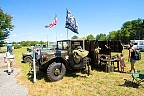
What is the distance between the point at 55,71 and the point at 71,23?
2806 millimetres

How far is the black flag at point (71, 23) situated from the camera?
39.3 feet

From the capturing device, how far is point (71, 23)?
12.1 meters

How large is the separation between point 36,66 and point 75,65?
1903 millimetres

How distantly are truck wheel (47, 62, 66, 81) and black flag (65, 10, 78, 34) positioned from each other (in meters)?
2.11

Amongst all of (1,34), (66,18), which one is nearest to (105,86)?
(66,18)

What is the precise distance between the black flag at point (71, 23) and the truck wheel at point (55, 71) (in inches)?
83.1

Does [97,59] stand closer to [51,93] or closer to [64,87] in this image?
[64,87]

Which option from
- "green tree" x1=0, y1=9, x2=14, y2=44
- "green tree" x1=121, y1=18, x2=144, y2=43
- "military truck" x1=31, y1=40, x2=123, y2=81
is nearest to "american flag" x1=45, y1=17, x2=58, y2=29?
"military truck" x1=31, y1=40, x2=123, y2=81

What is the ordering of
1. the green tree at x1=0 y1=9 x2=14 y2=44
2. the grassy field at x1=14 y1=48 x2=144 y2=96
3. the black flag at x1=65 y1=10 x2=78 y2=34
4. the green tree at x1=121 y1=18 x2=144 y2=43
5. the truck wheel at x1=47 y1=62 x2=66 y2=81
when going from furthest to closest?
1. the green tree at x1=121 y1=18 x2=144 y2=43
2. the green tree at x1=0 y1=9 x2=14 y2=44
3. the black flag at x1=65 y1=10 x2=78 y2=34
4. the truck wheel at x1=47 y1=62 x2=66 y2=81
5. the grassy field at x1=14 y1=48 x2=144 y2=96

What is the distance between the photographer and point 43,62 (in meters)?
10.8

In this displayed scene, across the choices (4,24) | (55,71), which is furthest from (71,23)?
(4,24)

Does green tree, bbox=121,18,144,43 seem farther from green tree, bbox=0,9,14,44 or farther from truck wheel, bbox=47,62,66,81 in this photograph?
truck wheel, bbox=47,62,66,81

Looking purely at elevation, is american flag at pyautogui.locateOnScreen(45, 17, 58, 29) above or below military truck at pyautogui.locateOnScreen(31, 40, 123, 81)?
above

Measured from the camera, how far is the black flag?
1197 centimetres
